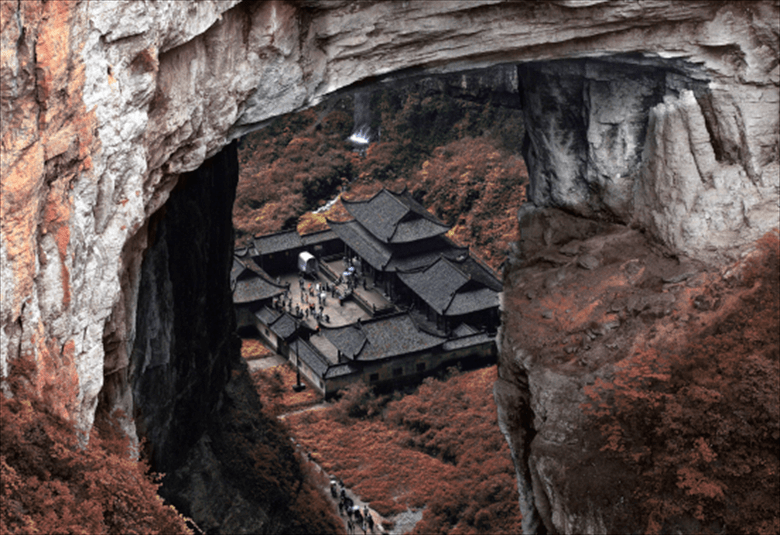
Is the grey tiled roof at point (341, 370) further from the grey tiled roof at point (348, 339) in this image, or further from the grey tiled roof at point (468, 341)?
the grey tiled roof at point (468, 341)

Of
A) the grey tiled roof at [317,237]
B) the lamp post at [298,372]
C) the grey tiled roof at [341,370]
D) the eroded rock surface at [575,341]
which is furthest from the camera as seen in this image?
the grey tiled roof at [317,237]

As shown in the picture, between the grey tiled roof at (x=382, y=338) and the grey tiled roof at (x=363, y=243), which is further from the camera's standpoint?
the grey tiled roof at (x=363, y=243)

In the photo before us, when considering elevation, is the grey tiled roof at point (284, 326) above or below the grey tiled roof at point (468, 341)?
above

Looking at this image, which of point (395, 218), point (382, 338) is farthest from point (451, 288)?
point (395, 218)

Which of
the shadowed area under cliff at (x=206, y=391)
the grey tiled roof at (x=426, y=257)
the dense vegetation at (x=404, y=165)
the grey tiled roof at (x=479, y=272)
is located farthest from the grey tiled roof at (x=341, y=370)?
the dense vegetation at (x=404, y=165)

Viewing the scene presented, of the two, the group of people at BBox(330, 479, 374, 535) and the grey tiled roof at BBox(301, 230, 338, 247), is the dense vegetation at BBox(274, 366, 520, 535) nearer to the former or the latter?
the group of people at BBox(330, 479, 374, 535)

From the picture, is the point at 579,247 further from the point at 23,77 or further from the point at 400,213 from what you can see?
the point at 400,213

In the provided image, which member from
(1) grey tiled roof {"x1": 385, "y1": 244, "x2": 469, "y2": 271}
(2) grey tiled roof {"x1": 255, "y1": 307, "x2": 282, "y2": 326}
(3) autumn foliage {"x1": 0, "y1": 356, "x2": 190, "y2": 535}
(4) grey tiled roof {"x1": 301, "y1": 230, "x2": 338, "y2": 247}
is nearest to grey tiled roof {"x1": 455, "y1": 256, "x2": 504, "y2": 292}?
(1) grey tiled roof {"x1": 385, "y1": 244, "x2": 469, "y2": 271}
